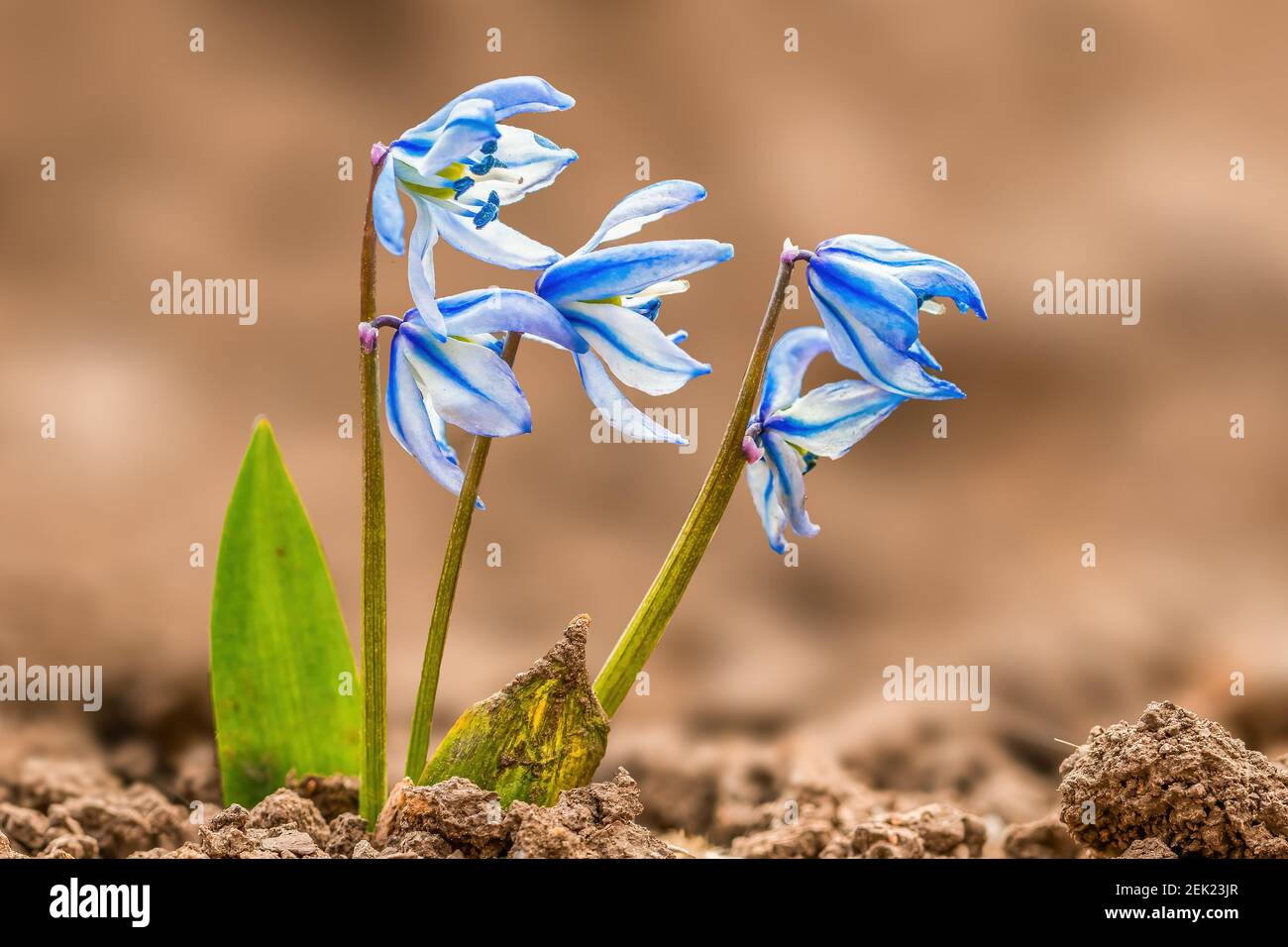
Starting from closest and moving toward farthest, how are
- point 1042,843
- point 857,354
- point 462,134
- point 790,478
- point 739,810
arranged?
1. point 462,134
2. point 857,354
3. point 790,478
4. point 1042,843
5. point 739,810

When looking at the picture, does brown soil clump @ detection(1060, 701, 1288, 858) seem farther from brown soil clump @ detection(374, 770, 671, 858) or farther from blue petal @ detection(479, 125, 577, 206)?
blue petal @ detection(479, 125, 577, 206)

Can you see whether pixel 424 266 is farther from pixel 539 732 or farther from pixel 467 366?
pixel 539 732

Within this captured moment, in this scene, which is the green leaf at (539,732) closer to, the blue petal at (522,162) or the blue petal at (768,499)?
the blue petal at (768,499)

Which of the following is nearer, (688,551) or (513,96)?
(513,96)

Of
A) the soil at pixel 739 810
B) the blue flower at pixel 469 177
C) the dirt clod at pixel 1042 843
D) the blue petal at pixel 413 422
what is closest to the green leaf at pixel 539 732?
the soil at pixel 739 810

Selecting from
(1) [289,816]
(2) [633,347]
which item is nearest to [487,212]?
(2) [633,347]

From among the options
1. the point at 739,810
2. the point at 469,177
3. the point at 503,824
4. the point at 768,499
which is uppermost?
the point at 469,177

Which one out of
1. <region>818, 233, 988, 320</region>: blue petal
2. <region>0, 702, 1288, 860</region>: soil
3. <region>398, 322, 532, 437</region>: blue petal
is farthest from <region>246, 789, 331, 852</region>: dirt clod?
<region>818, 233, 988, 320</region>: blue petal
